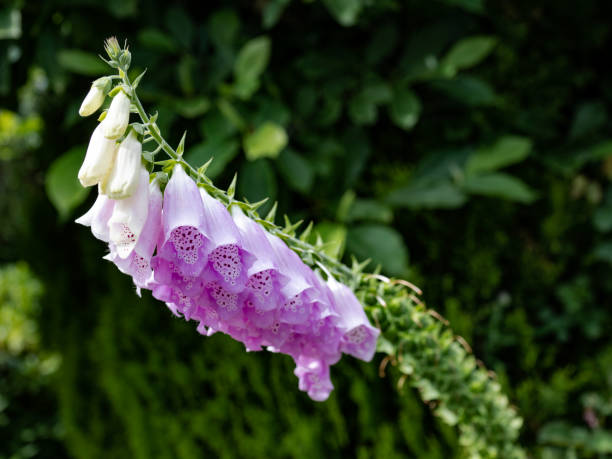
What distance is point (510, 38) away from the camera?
2.12 metres

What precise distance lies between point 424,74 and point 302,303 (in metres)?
1.26

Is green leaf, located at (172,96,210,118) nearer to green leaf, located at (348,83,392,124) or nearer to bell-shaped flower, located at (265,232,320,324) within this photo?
green leaf, located at (348,83,392,124)

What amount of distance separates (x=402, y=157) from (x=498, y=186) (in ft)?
1.56

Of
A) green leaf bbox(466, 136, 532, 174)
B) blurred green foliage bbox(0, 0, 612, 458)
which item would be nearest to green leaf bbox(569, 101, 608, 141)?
blurred green foliage bbox(0, 0, 612, 458)

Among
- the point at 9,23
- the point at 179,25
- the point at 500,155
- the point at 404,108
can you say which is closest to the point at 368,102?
the point at 404,108

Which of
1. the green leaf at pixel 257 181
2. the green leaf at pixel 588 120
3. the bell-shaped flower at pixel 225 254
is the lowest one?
the green leaf at pixel 257 181

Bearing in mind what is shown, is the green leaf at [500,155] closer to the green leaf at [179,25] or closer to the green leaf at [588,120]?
the green leaf at [588,120]

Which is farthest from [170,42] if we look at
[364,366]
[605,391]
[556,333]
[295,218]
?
[605,391]

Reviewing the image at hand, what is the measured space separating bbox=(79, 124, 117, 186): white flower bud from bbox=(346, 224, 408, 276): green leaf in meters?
1.05

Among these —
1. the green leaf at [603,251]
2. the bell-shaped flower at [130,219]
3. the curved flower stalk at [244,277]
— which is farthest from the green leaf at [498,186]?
the bell-shaped flower at [130,219]

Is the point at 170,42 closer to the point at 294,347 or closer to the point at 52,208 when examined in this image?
the point at 294,347

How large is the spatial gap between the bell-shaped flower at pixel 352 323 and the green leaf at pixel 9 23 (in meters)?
1.44

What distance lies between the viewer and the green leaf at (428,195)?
68.3 inches

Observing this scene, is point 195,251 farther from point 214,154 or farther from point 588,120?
point 588,120
